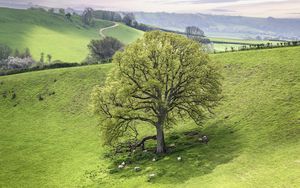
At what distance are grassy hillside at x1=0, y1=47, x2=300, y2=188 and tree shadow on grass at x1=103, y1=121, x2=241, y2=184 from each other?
15 cm

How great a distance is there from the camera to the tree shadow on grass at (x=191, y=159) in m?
48.9

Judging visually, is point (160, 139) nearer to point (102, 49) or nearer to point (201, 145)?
point (201, 145)

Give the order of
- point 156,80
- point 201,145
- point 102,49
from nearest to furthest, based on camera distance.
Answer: point 156,80, point 201,145, point 102,49

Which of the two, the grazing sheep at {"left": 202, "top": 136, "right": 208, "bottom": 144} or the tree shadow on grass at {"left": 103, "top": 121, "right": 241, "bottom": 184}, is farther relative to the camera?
the grazing sheep at {"left": 202, "top": 136, "right": 208, "bottom": 144}

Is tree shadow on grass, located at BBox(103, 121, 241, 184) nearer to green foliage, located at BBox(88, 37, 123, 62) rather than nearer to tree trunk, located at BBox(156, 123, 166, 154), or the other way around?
tree trunk, located at BBox(156, 123, 166, 154)

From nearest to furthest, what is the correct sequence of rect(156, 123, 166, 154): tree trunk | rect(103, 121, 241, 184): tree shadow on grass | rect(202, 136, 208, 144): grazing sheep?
rect(103, 121, 241, 184): tree shadow on grass, rect(156, 123, 166, 154): tree trunk, rect(202, 136, 208, 144): grazing sheep

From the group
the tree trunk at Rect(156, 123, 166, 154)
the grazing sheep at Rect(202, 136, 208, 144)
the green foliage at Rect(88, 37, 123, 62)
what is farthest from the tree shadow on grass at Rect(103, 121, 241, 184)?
the green foliage at Rect(88, 37, 123, 62)

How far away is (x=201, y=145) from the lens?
2297 inches

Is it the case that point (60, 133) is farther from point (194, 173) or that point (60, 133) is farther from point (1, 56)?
point (1, 56)

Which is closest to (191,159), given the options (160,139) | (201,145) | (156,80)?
(201,145)

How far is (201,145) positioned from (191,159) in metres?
5.66

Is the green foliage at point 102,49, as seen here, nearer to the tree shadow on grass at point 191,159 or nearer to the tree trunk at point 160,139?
the tree shadow on grass at point 191,159

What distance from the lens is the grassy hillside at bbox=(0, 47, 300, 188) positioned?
153ft

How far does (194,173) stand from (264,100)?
78.6ft
